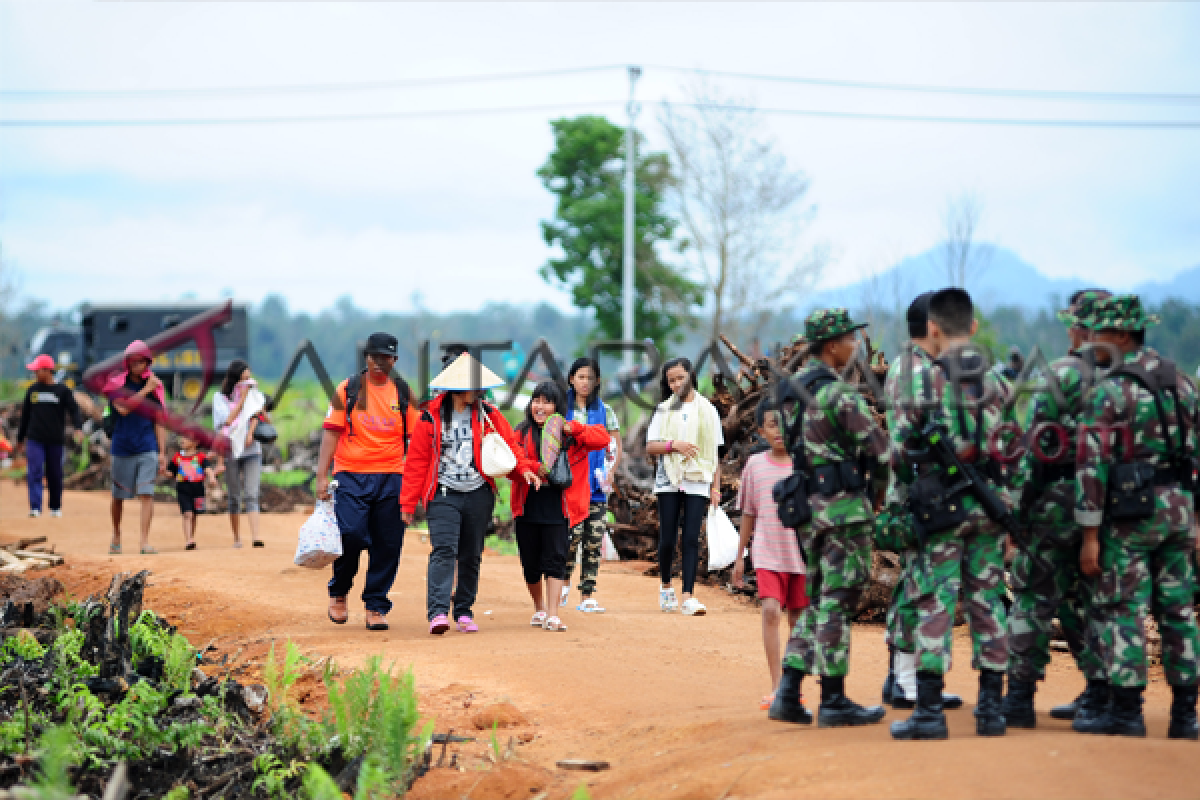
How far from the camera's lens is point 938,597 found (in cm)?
534

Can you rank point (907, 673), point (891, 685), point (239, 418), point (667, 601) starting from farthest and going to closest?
point (239, 418)
point (667, 601)
point (891, 685)
point (907, 673)

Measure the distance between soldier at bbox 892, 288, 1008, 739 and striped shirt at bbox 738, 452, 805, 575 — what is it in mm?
964

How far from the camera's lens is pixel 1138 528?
539 cm

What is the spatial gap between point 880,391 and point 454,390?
4819 millimetres

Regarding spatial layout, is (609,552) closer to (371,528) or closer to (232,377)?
(232,377)

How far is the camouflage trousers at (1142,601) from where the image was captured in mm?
5363

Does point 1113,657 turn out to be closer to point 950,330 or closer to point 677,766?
point 950,330

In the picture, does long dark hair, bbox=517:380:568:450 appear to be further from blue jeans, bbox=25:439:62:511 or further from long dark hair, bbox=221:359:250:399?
blue jeans, bbox=25:439:62:511

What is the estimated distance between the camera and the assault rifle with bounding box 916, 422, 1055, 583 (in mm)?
5270

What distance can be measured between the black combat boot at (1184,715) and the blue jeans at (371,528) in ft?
18.7

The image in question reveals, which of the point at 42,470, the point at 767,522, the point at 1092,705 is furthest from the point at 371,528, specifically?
the point at 42,470

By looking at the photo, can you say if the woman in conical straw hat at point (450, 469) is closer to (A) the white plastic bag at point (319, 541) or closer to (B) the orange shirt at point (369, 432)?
(B) the orange shirt at point (369, 432)

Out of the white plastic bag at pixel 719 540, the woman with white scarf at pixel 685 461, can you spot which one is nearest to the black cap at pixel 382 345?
the woman with white scarf at pixel 685 461

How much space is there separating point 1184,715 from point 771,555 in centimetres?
217
